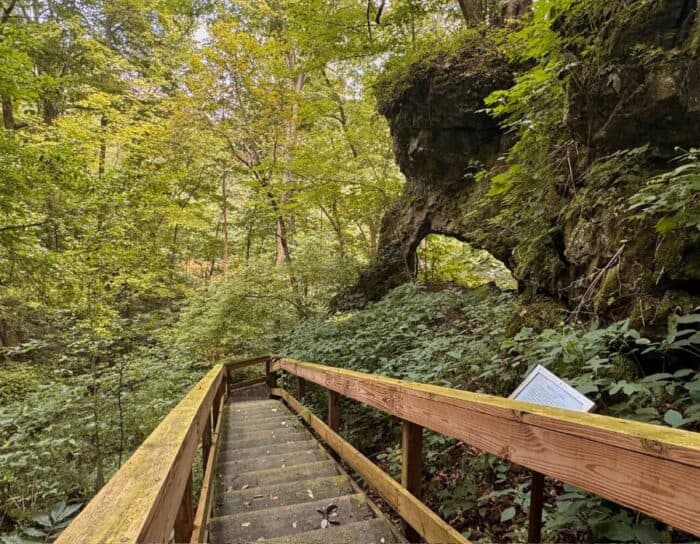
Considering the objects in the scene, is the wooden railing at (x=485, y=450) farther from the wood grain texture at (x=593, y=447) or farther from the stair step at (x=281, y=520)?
the stair step at (x=281, y=520)

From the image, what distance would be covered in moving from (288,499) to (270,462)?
0.86 metres

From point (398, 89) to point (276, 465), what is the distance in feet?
19.6

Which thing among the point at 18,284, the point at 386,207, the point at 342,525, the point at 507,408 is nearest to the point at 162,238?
the point at 18,284

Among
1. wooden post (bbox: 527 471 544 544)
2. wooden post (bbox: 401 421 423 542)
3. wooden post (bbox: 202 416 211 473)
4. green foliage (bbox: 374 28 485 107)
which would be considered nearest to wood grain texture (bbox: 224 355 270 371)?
wooden post (bbox: 202 416 211 473)

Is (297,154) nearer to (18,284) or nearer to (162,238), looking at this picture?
(18,284)

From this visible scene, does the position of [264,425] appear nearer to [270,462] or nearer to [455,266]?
[270,462]

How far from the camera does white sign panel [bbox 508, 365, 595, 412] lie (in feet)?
5.07

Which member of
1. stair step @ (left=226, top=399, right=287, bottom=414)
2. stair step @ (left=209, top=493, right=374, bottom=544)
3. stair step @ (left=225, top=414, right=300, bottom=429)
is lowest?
stair step @ (left=226, top=399, right=287, bottom=414)

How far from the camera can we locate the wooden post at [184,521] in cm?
174

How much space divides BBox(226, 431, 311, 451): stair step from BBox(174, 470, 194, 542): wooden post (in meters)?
2.37

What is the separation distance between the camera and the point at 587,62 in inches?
122

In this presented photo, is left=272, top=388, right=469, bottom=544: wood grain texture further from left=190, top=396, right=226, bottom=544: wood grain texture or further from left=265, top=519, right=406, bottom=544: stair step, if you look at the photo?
left=190, top=396, right=226, bottom=544: wood grain texture

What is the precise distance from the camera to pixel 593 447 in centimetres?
99

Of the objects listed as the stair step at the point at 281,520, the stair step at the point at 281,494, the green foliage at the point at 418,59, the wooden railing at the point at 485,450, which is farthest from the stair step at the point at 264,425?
the green foliage at the point at 418,59
